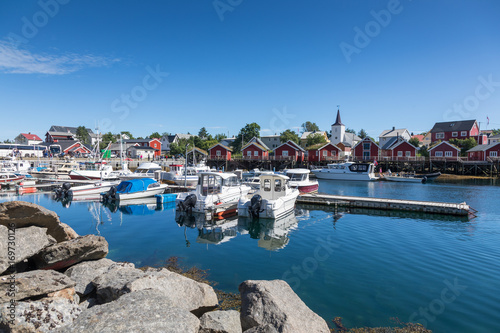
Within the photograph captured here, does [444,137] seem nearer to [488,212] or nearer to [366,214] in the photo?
[488,212]

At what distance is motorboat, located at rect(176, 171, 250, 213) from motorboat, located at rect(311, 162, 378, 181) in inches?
1239

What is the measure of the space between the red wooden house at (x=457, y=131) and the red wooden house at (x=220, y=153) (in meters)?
57.4

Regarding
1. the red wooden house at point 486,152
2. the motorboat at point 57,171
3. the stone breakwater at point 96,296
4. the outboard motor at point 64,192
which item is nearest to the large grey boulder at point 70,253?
the stone breakwater at point 96,296

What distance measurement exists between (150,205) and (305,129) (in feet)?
348

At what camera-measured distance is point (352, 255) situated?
12.7 m

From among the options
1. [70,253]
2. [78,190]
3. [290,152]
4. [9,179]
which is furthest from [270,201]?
[290,152]

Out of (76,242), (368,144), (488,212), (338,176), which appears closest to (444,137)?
(368,144)

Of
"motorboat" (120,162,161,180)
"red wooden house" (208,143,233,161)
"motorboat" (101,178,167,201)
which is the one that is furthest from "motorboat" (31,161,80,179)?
"red wooden house" (208,143,233,161)

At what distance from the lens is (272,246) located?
46.3 ft

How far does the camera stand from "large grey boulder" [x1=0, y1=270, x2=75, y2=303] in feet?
17.1

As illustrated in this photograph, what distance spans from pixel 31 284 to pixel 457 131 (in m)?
91.4

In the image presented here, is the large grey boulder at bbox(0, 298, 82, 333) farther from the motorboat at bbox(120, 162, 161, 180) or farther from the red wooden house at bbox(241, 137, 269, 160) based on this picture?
the red wooden house at bbox(241, 137, 269, 160)

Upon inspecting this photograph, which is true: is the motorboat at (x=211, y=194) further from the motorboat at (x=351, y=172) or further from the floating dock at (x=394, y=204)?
the motorboat at (x=351, y=172)

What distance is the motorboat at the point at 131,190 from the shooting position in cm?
2644
